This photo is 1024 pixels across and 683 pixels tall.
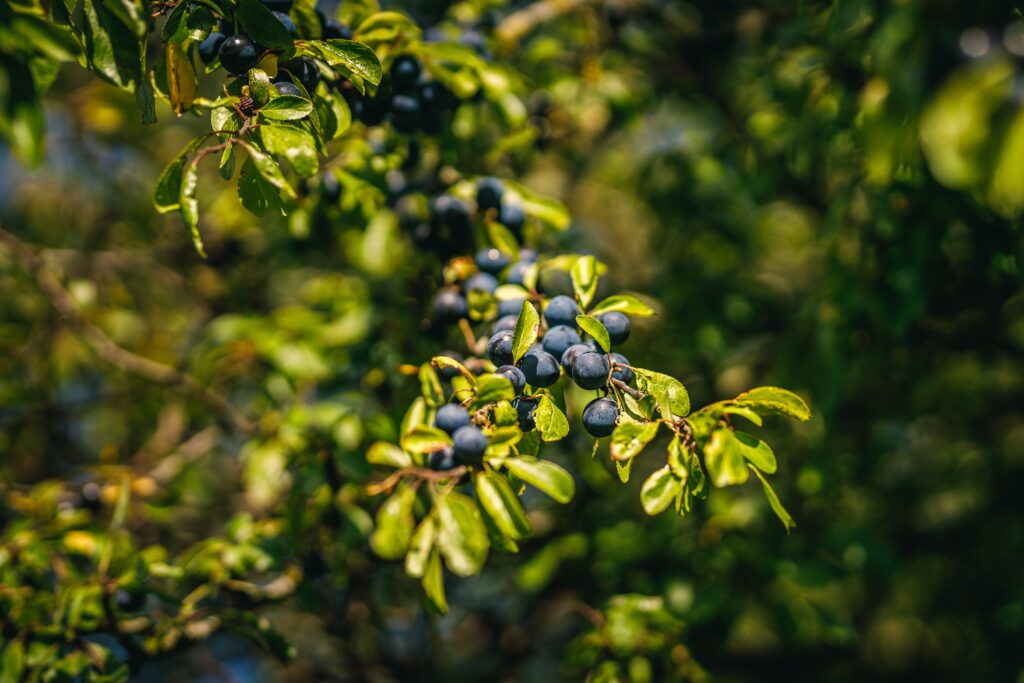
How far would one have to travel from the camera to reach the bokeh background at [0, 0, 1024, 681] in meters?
1.96

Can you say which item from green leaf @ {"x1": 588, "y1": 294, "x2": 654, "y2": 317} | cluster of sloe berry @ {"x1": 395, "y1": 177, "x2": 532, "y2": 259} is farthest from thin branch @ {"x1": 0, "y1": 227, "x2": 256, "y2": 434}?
green leaf @ {"x1": 588, "y1": 294, "x2": 654, "y2": 317}

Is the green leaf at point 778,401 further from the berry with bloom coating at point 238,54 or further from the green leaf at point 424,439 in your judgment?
the berry with bloom coating at point 238,54

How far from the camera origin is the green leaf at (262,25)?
3.66 feet

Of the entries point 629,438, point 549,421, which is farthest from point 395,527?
point 629,438

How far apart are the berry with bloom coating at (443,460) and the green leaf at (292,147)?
1.70 ft

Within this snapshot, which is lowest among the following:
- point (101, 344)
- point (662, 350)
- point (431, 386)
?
point (101, 344)

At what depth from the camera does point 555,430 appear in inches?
42.3

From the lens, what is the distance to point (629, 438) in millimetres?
1047

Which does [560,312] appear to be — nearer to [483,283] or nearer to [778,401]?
[483,283]

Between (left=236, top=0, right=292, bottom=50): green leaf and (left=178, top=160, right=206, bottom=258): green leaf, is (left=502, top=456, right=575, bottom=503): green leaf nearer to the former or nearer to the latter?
(left=178, top=160, right=206, bottom=258): green leaf

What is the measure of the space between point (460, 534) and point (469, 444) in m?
0.14

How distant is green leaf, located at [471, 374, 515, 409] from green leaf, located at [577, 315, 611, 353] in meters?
0.17

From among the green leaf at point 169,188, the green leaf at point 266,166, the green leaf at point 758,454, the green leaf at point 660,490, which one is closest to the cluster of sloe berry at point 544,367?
the green leaf at point 660,490

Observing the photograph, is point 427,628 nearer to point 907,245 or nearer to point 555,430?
point 555,430
